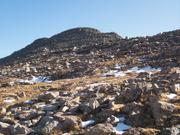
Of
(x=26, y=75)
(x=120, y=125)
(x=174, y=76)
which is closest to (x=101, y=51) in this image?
(x=26, y=75)

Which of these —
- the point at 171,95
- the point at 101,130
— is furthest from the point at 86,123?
the point at 171,95

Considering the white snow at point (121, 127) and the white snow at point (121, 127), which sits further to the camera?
the white snow at point (121, 127)

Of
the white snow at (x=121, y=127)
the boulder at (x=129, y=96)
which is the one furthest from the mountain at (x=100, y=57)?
the white snow at (x=121, y=127)

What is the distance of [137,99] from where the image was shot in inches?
986

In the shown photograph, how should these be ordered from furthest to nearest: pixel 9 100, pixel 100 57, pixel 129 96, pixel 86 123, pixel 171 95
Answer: pixel 100 57 → pixel 9 100 → pixel 171 95 → pixel 129 96 → pixel 86 123

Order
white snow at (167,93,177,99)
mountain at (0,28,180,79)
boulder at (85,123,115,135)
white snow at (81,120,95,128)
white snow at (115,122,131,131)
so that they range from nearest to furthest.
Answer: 1. boulder at (85,123,115,135)
2. white snow at (115,122,131,131)
3. white snow at (81,120,95,128)
4. white snow at (167,93,177,99)
5. mountain at (0,28,180,79)

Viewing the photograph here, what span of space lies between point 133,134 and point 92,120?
13.9 ft

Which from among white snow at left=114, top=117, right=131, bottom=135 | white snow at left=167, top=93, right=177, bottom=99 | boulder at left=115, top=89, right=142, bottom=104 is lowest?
white snow at left=114, top=117, right=131, bottom=135

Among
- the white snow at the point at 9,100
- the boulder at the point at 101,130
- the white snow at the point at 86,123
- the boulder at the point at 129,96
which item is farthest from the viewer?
the white snow at the point at 9,100

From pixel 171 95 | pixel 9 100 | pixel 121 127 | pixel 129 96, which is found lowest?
pixel 121 127

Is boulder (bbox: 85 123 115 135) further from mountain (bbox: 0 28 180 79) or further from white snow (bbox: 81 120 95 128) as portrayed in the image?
mountain (bbox: 0 28 180 79)

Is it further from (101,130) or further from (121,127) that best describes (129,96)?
(101,130)

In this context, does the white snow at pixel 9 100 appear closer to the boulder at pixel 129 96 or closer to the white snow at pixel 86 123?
the boulder at pixel 129 96

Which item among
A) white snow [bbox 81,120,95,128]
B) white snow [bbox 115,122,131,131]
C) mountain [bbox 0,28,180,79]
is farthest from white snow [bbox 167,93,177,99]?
mountain [bbox 0,28,180,79]
